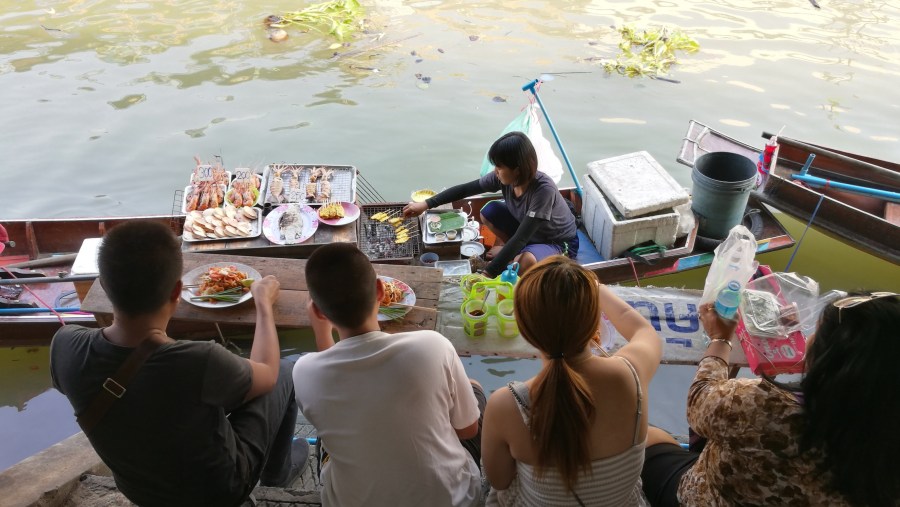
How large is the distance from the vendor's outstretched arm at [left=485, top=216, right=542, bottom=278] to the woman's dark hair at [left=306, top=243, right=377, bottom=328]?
7.66ft

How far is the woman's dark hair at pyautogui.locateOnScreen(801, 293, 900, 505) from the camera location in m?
1.67

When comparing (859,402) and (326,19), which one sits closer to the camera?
(859,402)

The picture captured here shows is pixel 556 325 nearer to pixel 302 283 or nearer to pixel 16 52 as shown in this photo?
pixel 302 283

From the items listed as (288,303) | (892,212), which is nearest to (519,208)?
(288,303)

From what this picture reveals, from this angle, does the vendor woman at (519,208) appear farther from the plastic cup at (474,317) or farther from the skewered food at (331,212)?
the plastic cup at (474,317)

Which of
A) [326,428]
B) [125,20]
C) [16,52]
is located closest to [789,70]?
[326,428]

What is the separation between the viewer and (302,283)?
3.17m

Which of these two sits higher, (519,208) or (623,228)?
(519,208)

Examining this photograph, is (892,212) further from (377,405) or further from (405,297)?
(377,405)

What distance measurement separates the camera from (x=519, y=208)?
188 inches

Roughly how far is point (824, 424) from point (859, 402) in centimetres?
12

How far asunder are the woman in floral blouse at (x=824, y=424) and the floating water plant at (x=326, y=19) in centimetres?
986

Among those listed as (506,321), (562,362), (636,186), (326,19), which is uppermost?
(562,362)

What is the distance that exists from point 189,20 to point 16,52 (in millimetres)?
2822
